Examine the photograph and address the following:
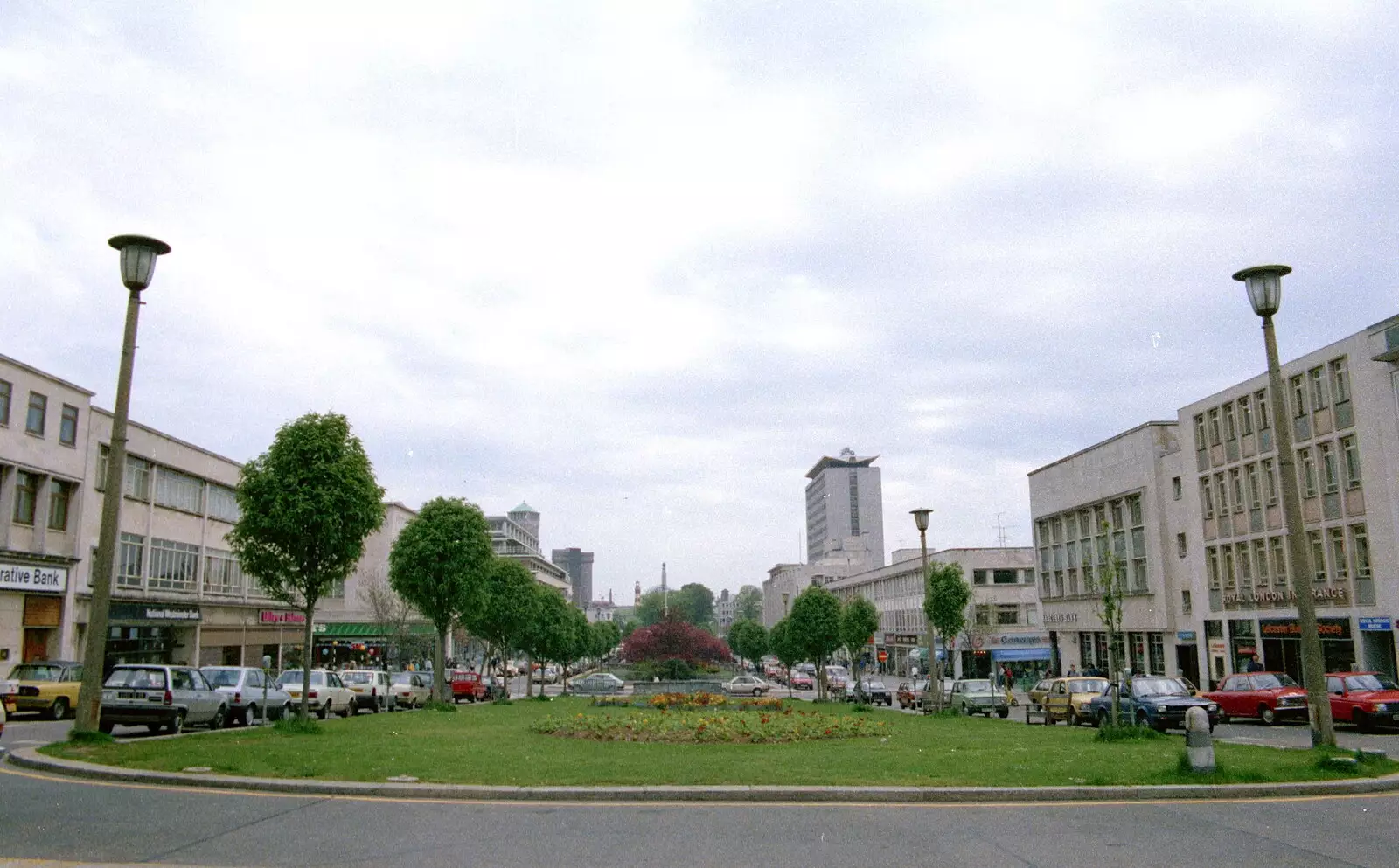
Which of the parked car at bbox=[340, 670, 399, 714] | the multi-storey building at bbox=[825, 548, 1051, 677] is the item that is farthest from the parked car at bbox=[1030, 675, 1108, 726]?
the multi-storey building at bbox=[825, 548, 1051, 677]

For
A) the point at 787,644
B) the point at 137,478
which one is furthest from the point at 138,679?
the point at 787,644

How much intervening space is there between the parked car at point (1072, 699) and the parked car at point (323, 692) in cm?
2257

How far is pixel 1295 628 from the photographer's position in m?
43.2

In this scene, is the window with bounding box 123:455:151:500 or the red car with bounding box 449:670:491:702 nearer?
the window with bounding box 123:455:151:500

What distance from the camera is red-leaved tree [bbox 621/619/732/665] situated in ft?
286

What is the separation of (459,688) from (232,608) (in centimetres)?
1795

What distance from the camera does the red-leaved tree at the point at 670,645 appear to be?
87250mm

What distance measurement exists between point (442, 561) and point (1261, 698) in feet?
91.2

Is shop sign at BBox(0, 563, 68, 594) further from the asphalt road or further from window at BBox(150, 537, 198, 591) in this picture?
the asphalt road

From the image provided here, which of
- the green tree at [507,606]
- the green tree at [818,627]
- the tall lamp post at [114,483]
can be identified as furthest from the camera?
the green tree at [507,606]

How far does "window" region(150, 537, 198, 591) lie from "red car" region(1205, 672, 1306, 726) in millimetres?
47406

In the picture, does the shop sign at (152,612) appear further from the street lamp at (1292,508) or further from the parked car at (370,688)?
the street lamp at (1292,508)

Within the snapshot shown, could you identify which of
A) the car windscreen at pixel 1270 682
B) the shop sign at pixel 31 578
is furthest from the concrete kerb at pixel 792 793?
the shop sign at pixel 31 578

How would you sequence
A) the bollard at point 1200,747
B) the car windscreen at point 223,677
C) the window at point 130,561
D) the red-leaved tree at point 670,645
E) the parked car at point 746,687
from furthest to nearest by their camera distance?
1. the red-leaved tree at point 670,645
2. the parked car at point 746,687
3. the window at point 130,561
4. the car windscreen at point 223,677
5. the bollard at point 1200,747
